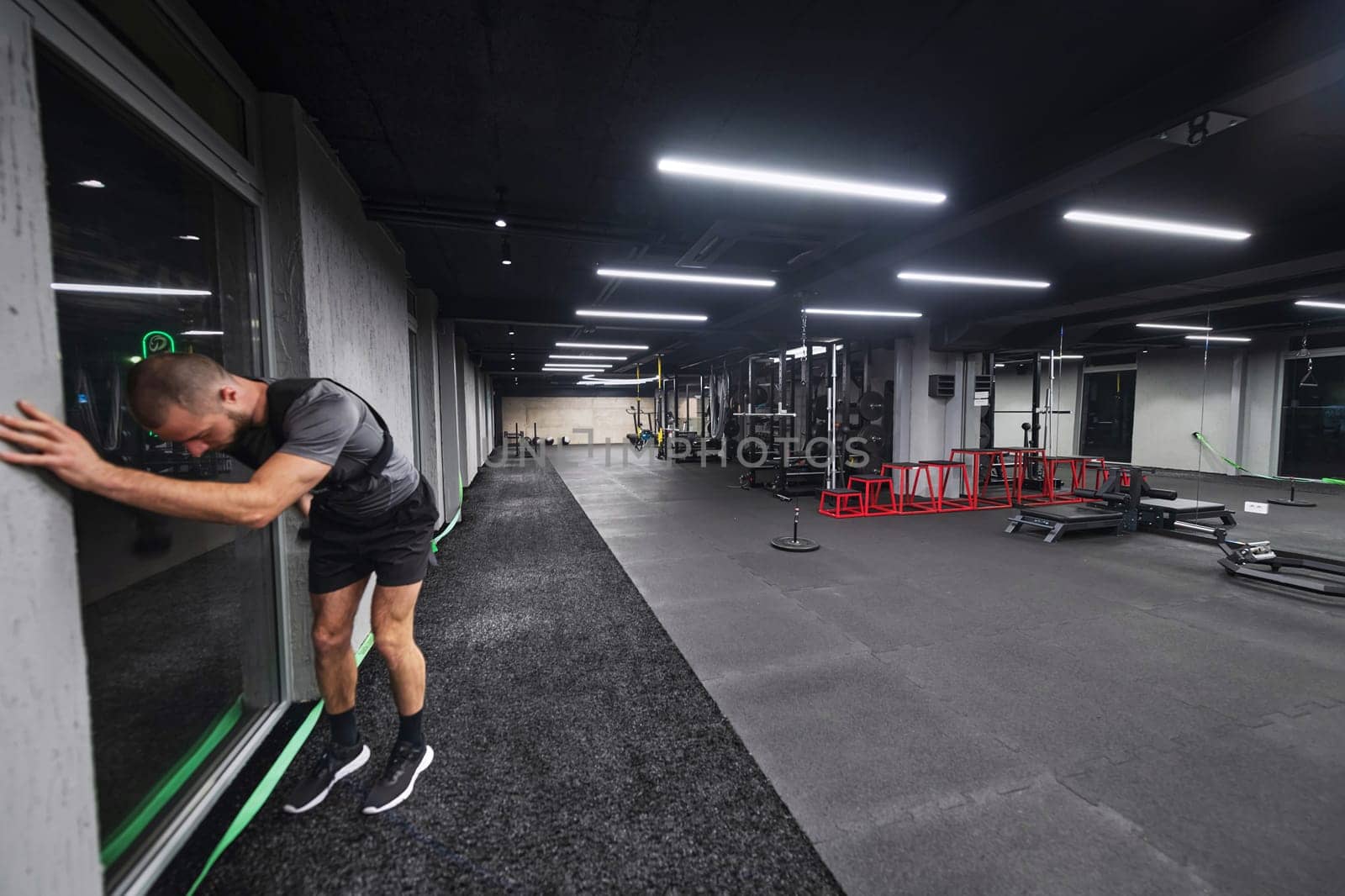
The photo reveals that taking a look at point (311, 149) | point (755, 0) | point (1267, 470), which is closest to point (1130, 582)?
point (755, 0)

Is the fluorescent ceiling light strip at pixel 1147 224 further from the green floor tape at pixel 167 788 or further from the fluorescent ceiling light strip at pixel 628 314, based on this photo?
the green floor tape at pixel 167 788

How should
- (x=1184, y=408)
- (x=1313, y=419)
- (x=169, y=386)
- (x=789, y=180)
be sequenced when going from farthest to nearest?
(x=1184, y=408)
(x=1313, y=419)
(x=789, y=180)
(x=169, y=386)

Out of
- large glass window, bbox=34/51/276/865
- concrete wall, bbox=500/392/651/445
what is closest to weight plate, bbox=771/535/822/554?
large glass window, bbox=34/51/276/865

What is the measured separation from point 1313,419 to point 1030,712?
10905 millimetres

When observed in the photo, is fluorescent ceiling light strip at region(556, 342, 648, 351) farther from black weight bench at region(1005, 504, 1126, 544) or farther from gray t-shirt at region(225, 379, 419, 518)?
gray t-shirt at region(225, 379, 419, 518)

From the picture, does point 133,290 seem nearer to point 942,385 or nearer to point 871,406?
point 942,385

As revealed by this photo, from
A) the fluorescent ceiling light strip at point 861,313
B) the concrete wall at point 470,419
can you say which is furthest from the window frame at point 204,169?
the concrete wall at point 470,419

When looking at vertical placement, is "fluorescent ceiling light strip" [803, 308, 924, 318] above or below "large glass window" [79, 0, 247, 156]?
above

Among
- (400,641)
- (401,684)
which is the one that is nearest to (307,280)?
(400,641)

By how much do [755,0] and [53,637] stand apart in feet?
8.89

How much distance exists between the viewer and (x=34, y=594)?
977 mm

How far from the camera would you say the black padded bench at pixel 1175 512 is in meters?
5.60

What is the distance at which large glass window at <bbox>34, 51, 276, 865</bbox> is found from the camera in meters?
1.54

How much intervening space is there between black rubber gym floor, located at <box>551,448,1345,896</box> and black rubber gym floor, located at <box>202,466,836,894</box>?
18 centimetres
